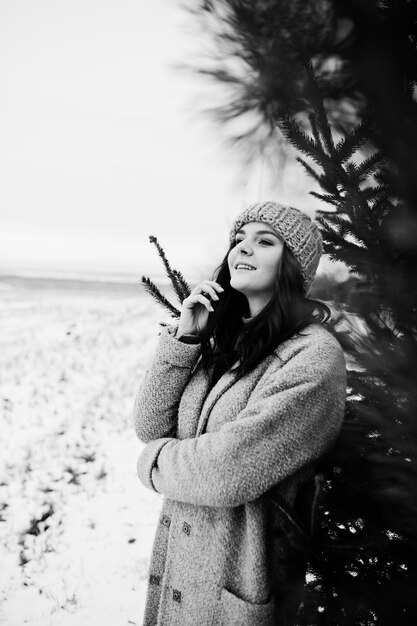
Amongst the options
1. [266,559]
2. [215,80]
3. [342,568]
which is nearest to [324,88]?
[215,80]

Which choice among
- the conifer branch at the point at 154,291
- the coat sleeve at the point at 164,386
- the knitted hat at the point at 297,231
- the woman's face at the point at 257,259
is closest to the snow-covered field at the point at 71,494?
the coat sleeve at the point at 164,386

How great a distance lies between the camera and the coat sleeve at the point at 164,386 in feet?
4.96

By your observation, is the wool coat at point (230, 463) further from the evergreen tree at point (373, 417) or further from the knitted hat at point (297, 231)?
the knitted hat at point (297, 231)

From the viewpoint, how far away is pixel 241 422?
112 cm

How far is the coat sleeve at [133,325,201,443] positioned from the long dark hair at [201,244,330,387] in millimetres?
95

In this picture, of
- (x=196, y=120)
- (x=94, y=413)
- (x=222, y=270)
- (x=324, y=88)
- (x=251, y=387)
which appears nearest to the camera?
(x=324, y=88)

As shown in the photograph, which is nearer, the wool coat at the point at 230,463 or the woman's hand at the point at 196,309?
the wool coat at the point at 230,463

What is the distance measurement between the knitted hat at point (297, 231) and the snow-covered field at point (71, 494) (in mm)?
2849

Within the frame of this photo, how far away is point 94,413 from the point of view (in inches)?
244

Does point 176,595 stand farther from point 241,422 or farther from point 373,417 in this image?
point 373,417

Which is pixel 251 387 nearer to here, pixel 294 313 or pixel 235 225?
pixel 294 313

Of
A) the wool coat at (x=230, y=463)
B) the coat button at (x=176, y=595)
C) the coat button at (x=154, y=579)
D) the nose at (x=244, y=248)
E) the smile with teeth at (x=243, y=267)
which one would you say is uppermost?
the nose at (x=244, y=248)

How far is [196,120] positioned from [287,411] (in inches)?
32.5

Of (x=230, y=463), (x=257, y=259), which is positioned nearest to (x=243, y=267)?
(x=257, y=259)
